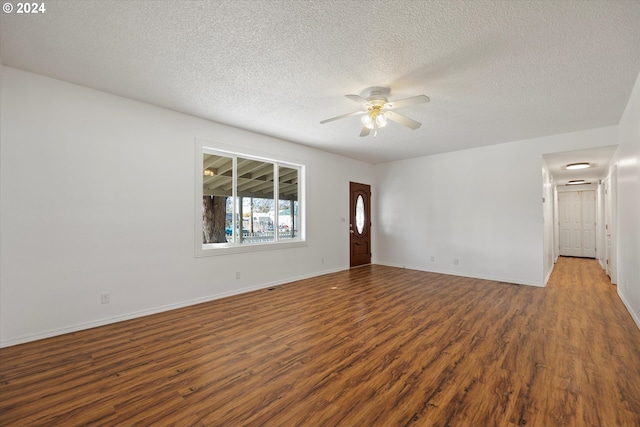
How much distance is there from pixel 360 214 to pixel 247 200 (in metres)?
3.36

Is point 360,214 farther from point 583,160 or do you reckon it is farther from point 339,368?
point 339,368

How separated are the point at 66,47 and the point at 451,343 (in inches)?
180

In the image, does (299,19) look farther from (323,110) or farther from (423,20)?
(323,110)

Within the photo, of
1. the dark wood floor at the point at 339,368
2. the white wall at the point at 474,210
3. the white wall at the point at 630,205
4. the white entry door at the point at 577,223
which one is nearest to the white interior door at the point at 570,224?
the white entry door at the point at 577,223

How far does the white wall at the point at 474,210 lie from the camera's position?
5199mm

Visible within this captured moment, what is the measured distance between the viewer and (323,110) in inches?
153

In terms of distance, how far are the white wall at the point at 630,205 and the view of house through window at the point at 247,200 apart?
488 cm

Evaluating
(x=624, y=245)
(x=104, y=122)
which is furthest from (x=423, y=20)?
(x=624, y=245)

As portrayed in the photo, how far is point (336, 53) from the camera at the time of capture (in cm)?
255

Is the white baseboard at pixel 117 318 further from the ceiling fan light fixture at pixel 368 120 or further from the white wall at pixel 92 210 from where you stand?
Answer: the ceiling fan light fixture at pixel 368 120

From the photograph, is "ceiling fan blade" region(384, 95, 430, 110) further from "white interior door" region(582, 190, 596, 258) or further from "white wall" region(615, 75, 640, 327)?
"white interior door" region(582, 190, 596, 258)

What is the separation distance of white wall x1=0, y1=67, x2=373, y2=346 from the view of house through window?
329 millimetres

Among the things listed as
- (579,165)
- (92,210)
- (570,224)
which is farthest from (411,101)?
(570,224)

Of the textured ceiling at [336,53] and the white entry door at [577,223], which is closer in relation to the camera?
the textured ceiling at [336,53]
